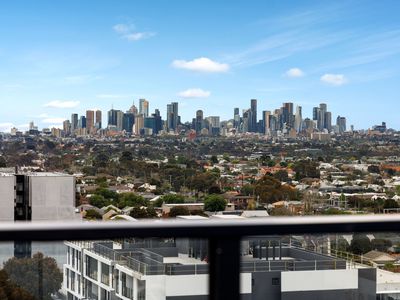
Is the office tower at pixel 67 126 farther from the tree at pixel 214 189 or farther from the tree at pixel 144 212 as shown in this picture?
the tree at pixel 144 212

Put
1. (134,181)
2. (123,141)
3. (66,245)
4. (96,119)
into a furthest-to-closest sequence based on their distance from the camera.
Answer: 1. (96,119)
2. (123,141)
3. (134,181)
4. (66,245)

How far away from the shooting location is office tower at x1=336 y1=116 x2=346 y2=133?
39.4 m

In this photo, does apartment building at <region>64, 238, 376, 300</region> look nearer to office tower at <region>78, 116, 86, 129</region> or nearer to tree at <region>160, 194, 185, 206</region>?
tree at <region>160, 194, 185, 206</region>

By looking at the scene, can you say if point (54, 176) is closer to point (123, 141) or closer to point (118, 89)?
point (123, 141)

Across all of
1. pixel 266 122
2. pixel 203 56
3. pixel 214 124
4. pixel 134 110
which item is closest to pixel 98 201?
pixel 134 110

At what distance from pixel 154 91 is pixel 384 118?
13.3 meters

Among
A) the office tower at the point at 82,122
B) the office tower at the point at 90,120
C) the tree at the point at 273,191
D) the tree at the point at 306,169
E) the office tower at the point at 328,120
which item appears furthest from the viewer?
the office tower at the point at 328,120

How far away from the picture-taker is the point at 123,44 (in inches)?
1853

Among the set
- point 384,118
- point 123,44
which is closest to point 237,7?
point 123,44

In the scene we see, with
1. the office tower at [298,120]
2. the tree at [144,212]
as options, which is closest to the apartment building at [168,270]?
the tree at [144,212]

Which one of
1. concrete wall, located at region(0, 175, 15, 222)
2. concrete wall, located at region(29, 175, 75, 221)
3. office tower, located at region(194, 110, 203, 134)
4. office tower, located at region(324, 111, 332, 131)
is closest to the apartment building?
concrete wall, located at region(0, 175, 15, 222)

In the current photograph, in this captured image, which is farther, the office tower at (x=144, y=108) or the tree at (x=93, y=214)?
the office tower at (x=144, y=108)

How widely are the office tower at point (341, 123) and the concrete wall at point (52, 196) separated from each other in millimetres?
15732

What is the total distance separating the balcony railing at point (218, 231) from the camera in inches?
45.6
